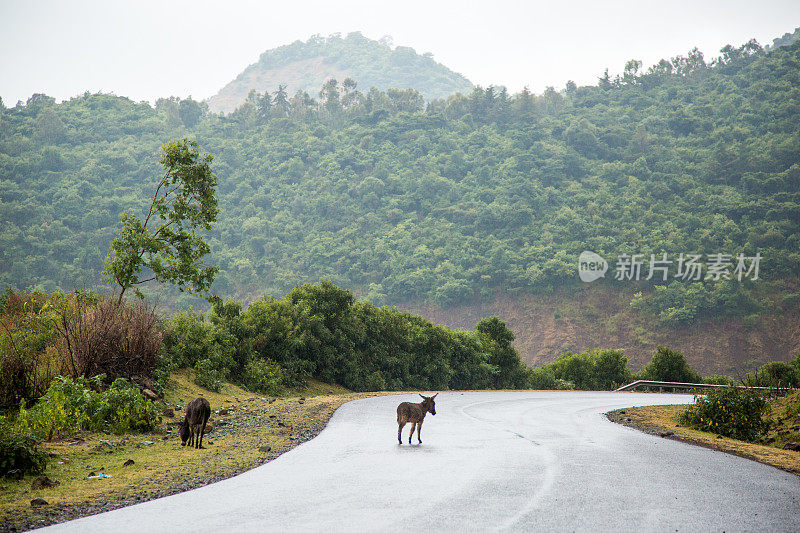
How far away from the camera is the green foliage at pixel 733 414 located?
1489 centimetres

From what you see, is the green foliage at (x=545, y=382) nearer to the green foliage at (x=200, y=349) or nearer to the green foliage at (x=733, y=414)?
the green foliage at (x=200, y=349)

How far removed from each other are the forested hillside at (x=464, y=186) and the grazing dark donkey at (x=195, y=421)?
6686cm

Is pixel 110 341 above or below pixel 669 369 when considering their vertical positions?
above

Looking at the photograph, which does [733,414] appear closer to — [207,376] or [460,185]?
[207,376]

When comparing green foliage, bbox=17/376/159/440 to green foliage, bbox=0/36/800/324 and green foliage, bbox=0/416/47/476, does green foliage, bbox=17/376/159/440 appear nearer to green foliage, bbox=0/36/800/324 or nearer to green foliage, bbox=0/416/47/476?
green foliage, bbox=0/416/47/476

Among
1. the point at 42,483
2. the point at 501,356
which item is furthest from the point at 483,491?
the point at 501,356

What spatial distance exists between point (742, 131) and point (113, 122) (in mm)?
97728

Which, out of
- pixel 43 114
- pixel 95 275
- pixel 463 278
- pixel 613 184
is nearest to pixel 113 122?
pixel 43 114

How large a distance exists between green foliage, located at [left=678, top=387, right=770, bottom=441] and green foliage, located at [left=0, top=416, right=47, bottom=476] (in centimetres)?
1409

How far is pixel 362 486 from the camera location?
290 inches

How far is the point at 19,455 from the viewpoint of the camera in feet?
27.2

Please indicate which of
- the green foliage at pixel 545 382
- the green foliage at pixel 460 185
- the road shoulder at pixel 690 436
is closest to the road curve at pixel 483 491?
the road shoulder at pixel 690 436

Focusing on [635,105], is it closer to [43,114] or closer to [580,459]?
[43,114]

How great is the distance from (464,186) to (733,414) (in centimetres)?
8249
